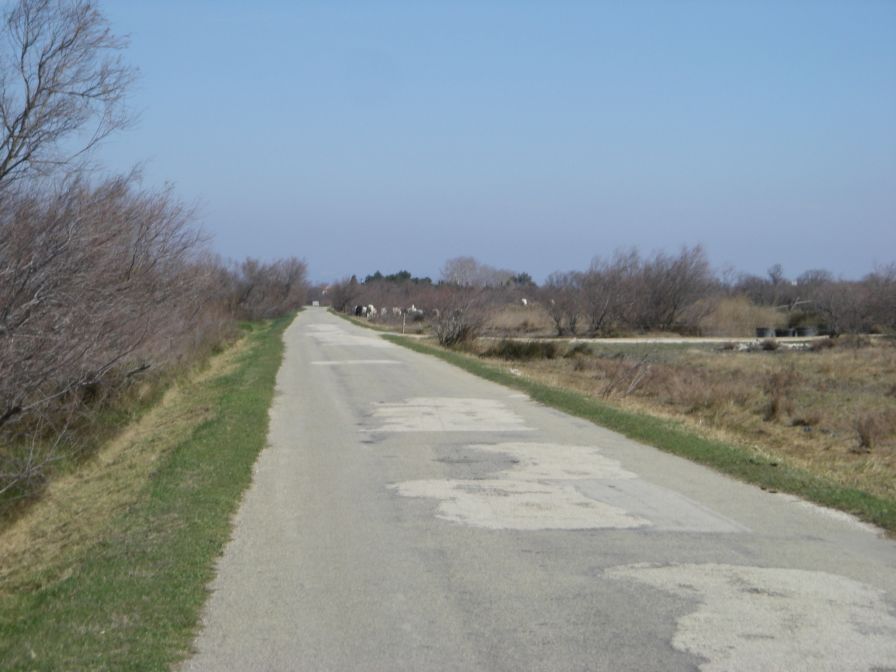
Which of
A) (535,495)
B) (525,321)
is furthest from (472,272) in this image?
(535,495)

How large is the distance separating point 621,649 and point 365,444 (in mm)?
9454

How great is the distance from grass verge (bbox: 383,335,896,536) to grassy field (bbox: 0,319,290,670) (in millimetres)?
5920

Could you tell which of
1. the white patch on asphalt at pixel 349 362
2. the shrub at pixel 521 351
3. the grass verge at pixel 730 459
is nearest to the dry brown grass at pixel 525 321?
the shrub at pixel 521 351

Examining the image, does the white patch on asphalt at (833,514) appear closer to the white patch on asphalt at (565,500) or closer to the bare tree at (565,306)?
the white patch on asphalt at (565,500)

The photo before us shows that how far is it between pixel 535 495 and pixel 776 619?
4.75 meters

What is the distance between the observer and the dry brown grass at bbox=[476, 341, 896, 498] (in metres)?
18.9

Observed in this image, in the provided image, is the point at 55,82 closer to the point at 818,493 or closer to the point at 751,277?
the point at 818,493

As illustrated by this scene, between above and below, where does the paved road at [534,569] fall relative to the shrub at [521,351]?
below

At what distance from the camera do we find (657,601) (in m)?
7.31

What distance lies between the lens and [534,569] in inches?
324

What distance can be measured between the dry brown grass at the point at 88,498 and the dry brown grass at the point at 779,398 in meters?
9.29

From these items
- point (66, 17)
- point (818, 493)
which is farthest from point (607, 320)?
point (818, 493)

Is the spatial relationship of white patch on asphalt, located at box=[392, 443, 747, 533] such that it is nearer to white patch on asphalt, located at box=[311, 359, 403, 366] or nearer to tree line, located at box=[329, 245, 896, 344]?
white patch on asphalt, located at box=[311, 359, 403, 366]

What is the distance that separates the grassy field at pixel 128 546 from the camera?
6473 millimetres
